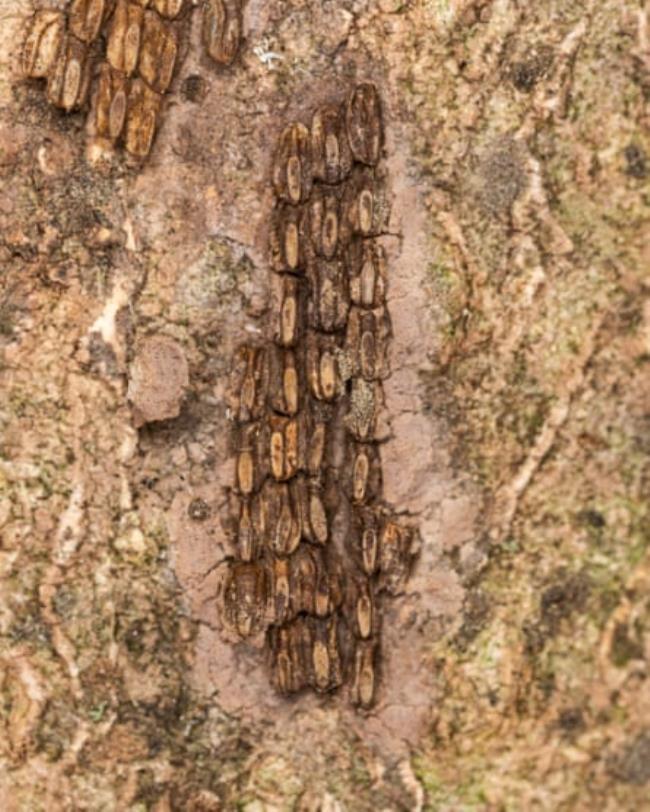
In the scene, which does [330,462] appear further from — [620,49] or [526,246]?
[620,49]

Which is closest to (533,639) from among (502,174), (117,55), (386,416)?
(386,416)

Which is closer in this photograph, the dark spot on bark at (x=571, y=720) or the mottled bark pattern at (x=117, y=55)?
the mottled bark pattern at (x=117, y=55)

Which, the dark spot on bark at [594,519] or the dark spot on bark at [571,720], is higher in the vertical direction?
the dark spot on bark at [594,519]

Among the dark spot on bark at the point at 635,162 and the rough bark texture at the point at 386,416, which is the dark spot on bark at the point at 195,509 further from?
the dark spot on bark at the point at 635,162

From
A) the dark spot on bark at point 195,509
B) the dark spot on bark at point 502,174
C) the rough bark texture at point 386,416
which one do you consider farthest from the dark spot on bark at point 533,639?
the dark spot on bark at point 502,174

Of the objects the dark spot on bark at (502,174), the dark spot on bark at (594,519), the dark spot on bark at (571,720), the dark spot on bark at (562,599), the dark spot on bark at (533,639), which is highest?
the dark spot on bark at (502,174)

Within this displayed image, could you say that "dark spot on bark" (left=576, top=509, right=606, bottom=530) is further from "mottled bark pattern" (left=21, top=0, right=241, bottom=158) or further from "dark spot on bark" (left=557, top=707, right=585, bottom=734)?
"mottled bark pattern" (left=21, top=0, right=241, bottom=158)

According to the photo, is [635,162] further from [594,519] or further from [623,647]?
[623,647]
